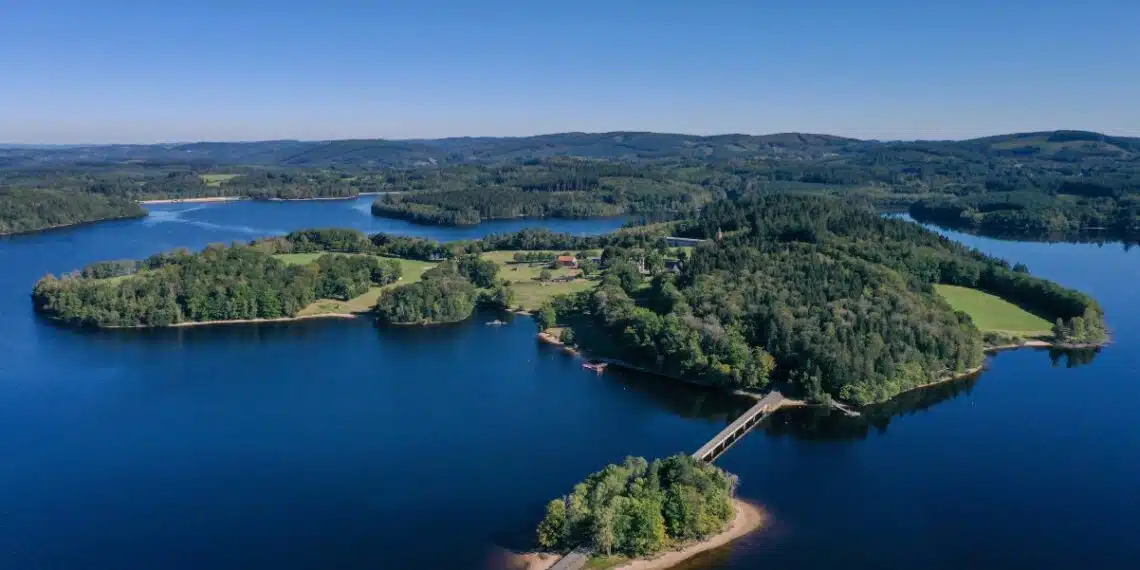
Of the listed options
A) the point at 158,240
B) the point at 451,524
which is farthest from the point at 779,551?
the point at 158,240

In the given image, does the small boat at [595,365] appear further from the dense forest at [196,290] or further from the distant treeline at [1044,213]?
the distant treeline at [1044,213]

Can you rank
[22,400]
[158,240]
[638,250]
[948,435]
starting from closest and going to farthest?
[948,435]
[22,400]
[638,250]
[158,240]

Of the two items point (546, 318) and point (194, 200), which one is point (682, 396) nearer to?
point (546, 318)

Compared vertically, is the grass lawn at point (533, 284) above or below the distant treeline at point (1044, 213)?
below

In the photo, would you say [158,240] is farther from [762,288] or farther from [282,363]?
[762,288]

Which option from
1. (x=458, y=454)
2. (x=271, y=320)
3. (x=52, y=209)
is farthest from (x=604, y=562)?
(x=52, y=209)

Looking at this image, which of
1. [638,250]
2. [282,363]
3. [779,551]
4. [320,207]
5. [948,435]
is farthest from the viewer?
[320,207]

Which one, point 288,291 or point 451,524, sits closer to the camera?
point 451,524

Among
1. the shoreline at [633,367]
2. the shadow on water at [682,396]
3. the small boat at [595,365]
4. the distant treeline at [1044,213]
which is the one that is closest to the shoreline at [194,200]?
the shoreline at [633,367]
